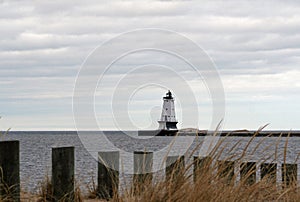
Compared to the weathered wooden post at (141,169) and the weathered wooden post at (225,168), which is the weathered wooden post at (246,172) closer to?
the weathered wooden post at (225,168)

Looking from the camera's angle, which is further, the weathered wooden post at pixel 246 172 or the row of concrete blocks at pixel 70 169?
the row of concrete blocks at pixel 70 169

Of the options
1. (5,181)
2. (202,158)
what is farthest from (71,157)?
(202,158)

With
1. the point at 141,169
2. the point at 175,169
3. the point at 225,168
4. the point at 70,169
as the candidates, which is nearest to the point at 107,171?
the point at 141,169

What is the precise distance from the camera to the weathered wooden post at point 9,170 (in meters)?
6.21

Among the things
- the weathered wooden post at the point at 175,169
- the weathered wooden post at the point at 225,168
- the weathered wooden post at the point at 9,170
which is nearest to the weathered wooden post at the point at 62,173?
the weathered wooden post at the point at 9,170

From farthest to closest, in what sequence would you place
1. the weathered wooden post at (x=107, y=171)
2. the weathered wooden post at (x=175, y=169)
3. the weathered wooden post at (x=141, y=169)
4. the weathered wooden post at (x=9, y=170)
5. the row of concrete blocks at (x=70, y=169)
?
the weathered wooden post at (x=107, y=171)
the weathered wooden post at (x=141, y=169)
the weathered wooden post at (x=9, y=170)
the row of concrete blocks at (x=70, y=169)
the weathered wooden post at (x=175, y=169)

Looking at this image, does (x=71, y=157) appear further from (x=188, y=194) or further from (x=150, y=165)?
(x=188, y=194)

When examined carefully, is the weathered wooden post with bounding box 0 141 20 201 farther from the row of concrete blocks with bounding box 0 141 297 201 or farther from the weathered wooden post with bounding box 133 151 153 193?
the weathered wooden post with bounding box 133 151 153 193

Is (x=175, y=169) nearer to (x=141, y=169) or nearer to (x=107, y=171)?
(x=141, y=169)

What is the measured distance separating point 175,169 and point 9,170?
1.78 metres

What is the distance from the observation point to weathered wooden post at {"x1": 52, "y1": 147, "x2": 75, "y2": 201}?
6.57m

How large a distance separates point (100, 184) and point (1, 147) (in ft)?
6.12

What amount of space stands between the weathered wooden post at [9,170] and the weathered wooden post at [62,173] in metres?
0.43

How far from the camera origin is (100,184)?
7.73 meters
